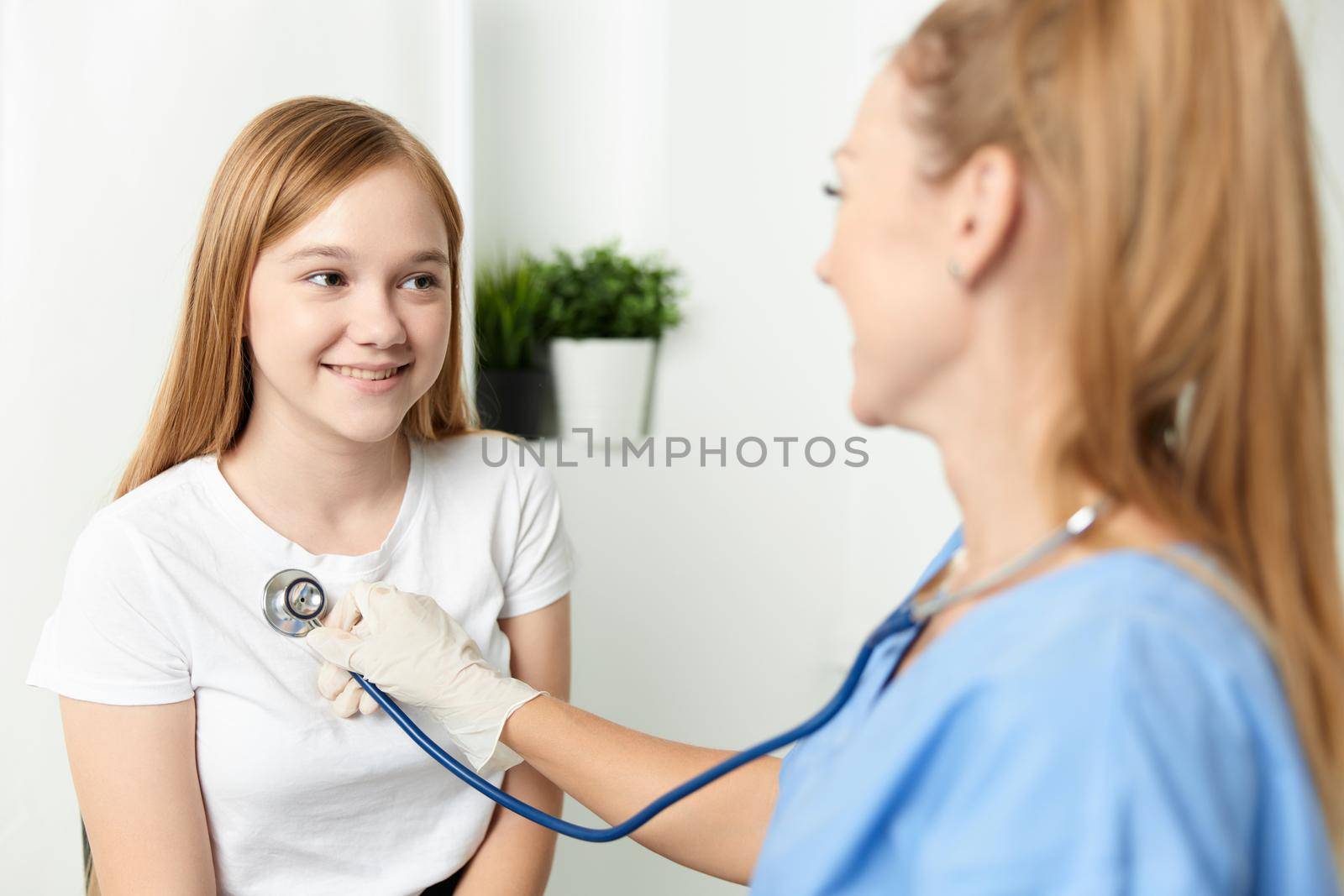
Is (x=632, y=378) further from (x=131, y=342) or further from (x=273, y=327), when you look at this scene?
(x=273, y=327)

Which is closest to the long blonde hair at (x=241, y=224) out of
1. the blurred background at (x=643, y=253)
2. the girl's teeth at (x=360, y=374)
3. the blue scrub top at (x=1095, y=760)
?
the girl's teeth at (x=360, y=374)

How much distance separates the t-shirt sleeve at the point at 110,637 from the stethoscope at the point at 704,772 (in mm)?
103

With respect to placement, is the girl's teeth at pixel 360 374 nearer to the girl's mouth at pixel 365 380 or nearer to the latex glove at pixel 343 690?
the girl's mouth at pixel 365 380

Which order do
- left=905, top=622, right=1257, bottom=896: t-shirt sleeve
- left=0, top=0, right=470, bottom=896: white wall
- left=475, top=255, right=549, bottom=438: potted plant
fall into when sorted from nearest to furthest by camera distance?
left=905, top=622, right=1257, bottom=896: t-shirt sleeve < left=0, top=0, right=470, bottom=896: white wall < left=475, top=255, right=549, bottom=438: potted plant

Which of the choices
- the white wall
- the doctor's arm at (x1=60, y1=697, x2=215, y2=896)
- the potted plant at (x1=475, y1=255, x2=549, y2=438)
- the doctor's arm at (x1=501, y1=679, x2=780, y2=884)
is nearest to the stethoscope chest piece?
the doctor's arm at (x1=60, y1=697, x2=215, y2=896)

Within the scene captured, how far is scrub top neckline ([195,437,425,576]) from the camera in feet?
3.72

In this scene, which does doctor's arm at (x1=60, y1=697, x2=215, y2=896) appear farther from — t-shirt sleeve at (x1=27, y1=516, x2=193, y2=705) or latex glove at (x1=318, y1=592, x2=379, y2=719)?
latex glove at (x1=318, y1=592, x2=379, y2=719)

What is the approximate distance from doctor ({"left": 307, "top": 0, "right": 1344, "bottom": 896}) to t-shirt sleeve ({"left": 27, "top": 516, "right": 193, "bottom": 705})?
625 mm

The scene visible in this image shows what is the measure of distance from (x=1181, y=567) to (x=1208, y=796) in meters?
0.11

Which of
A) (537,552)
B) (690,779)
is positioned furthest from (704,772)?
(537,552)

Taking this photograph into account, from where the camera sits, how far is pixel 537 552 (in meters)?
1.31

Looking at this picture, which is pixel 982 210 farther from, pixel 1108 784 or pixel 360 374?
pixel 360 374

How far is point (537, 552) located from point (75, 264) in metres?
0.61

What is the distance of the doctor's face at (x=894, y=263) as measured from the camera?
0.67 metres
